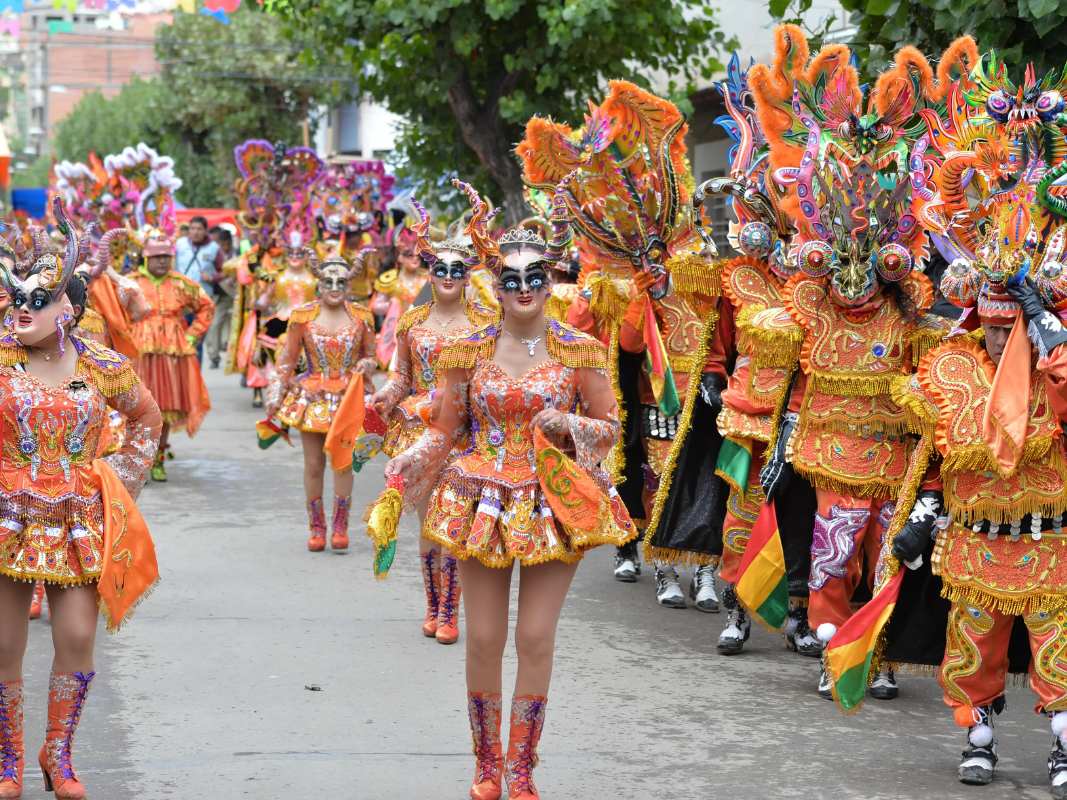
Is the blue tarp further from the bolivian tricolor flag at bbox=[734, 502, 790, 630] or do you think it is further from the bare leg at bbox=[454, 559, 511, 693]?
the bare leg at bbox=[454, 559, 511, 693]

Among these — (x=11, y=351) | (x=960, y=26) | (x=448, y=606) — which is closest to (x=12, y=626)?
(x=11, y=351)

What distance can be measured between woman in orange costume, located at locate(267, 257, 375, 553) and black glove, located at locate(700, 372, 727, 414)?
9.94ft

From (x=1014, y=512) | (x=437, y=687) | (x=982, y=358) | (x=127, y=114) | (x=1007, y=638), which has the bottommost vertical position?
(x=437, y=687)

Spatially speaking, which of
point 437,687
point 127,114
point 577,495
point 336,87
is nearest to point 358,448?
point 437,687

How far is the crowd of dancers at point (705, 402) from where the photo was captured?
5.63 m

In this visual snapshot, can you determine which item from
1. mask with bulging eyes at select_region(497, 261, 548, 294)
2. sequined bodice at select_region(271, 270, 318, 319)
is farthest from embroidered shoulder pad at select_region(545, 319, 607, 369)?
sequined bodice at select_region(271, 270, 318, 319)

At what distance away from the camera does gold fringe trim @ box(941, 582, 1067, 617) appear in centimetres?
582

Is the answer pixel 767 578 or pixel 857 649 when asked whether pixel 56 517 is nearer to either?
pixel 857 649

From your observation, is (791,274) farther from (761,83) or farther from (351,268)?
(351,268)

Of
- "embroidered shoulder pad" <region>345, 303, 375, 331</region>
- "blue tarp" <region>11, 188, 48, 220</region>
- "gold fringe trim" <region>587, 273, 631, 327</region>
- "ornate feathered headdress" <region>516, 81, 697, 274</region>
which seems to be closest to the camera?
"ornate feathered headdress" <region>516, 81, 697, 274</region>

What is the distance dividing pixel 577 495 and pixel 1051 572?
170cm

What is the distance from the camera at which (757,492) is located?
27.0ft

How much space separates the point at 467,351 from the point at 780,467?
2.35 m

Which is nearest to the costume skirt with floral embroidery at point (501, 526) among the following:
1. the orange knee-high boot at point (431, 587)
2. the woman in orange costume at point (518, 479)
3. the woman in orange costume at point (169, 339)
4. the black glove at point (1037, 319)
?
the woman in orange costume at point (518, 479)
